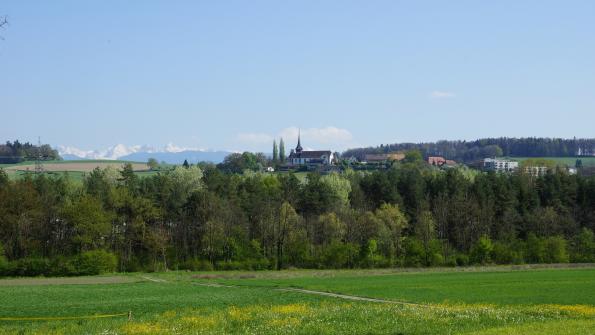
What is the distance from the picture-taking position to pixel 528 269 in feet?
289

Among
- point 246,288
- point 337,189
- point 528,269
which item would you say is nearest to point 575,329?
point 246,288

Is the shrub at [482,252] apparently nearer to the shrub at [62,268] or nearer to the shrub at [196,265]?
the shrub at [196,265]

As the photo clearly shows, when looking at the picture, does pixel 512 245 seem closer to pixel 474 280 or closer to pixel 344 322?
pixel 474 280

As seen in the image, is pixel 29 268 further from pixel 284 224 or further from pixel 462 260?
pixel 462 260

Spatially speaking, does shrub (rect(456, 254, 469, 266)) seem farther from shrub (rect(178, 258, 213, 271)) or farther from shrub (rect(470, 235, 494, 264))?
shrub (rect(178, 258, 213, 271))

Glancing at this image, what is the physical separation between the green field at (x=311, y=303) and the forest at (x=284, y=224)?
343 inches

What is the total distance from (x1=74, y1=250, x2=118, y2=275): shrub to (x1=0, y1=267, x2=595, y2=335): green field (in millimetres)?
5681

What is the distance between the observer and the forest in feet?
317

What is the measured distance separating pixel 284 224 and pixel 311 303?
59241mm

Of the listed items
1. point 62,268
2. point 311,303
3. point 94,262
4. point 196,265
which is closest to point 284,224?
point 196,265

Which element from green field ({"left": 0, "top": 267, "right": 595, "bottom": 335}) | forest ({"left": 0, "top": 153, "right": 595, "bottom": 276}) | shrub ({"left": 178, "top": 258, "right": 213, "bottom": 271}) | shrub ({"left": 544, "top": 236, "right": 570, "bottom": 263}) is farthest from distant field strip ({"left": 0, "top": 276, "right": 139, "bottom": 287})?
shrub ({"left": 544, "top": 236, "right": 570, "bottom": 263})

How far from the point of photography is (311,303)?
4672 centimetres

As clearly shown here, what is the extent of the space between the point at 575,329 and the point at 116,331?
20.1 meters

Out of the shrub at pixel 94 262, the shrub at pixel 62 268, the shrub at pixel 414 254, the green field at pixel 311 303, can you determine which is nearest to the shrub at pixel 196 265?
the green field at pixel 311 303
